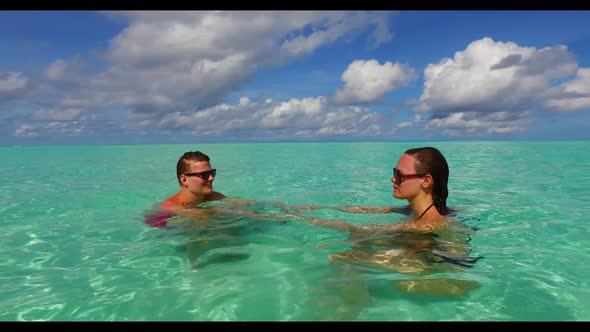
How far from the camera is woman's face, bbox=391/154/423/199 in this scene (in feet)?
15.5

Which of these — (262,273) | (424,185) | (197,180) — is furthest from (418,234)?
(197,180)

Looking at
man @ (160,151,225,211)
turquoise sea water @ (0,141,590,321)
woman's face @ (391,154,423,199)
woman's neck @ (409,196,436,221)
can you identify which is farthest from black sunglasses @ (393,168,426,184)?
man @ (160,151,225,211)

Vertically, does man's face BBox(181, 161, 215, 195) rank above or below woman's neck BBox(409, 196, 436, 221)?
above

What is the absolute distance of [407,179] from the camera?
4770mm

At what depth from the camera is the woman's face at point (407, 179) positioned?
474 centimetres

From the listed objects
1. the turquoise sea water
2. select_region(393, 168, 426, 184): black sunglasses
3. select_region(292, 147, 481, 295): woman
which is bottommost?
the turquoise sea water

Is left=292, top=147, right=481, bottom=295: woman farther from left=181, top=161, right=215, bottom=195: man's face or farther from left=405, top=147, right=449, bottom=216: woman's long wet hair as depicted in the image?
left=181, top=161, right=215, bottom=195: man's face

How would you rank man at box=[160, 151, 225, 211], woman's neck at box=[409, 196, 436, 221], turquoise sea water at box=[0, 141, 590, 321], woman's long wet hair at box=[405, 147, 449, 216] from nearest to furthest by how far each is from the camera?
turquoise sea water at box=[0, 141, 590, 321] < woman's long wet hair at box=[405, 147, 449, 216] < woman's neck at box=[409, 196, 436, 221] < man at box=[160, 151, 225, 211]

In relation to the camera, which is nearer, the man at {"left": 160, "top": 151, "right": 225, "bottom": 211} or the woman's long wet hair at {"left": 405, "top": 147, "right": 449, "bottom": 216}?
the woman's long wet hair at {"left": 405, "top": 147, "right": 449, "bottom": 216}

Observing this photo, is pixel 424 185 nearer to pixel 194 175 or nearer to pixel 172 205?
pixel 194 175

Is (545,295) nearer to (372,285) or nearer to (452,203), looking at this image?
(372,285)

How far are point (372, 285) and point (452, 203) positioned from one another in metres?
6.33
